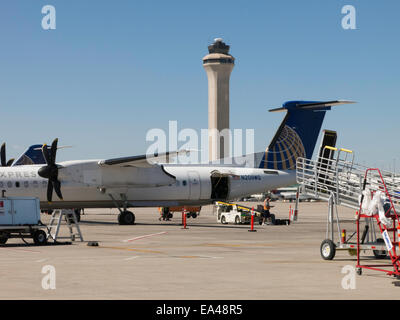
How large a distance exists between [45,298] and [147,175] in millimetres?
31824

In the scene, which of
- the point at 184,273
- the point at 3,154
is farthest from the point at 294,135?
the point at 184,273

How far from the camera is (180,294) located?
40.6 ft

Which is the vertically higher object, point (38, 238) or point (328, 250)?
point (328, 250)

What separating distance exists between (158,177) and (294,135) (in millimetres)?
10449

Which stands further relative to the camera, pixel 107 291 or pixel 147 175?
pixel 147 175

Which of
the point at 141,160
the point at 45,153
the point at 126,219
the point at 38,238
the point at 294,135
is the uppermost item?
the point at 294,135

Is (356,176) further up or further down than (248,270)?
further up

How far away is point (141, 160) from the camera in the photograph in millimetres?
41719

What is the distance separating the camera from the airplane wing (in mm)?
40719

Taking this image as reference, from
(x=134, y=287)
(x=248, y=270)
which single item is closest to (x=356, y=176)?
(x=248, y=270)

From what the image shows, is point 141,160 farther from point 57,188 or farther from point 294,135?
point 294,135

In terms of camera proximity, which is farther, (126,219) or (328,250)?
(126,219)

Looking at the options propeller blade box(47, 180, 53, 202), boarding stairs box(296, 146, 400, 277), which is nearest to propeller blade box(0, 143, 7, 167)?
propeller blade box(47, 180, 53, 202)
